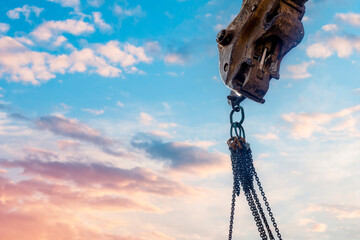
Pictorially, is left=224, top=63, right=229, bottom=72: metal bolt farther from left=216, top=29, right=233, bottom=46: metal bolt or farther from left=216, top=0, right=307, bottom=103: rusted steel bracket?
left=216, top=29, right=233, bottom=46: metal bolt

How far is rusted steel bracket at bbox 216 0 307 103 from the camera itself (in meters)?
4.39

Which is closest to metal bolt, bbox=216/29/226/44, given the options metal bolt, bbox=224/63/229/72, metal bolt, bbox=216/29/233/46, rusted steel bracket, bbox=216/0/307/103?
metal bolt, bbox=216/29/233/46

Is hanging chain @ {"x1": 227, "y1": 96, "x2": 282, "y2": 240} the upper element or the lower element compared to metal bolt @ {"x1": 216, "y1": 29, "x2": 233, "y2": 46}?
lower

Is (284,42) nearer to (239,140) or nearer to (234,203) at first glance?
(239,140)

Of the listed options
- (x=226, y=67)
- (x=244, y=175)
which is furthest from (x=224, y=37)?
(x=244, y=175)

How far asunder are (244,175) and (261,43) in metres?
1.71

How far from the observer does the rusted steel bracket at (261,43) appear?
4391 millimetres

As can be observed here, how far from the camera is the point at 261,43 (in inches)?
178

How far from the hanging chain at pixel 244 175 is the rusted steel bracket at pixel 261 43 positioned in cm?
75

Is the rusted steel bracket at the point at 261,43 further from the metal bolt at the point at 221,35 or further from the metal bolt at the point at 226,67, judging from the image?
the metal bolt at the point at 221,35

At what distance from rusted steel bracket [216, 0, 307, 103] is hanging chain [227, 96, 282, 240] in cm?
75

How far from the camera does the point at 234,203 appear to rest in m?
5.34

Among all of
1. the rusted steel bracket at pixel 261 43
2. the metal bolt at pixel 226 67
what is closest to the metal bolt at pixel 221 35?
the rusted steel bracket at pixel 261 43

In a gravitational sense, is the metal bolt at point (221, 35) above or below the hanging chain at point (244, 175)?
above
